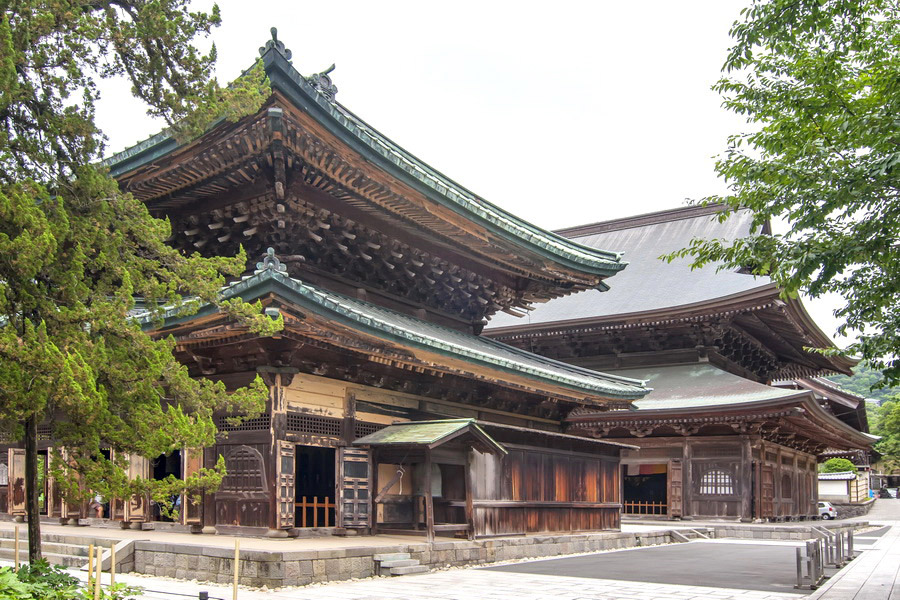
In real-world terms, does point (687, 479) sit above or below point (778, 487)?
above

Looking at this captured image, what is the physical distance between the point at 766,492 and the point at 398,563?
1927 centimetres

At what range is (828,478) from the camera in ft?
185

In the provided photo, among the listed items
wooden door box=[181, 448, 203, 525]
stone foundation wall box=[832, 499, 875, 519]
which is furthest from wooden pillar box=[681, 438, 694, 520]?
stone foundation wall box=[832, 499, 875, 519]

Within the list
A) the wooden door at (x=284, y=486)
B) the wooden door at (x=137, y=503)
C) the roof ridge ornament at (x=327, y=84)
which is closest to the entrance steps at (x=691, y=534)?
the wooden door at (x=284, y=486)

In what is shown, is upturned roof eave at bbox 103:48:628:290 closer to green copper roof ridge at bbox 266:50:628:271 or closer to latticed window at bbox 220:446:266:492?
green copper roof ridge at bbox 266:50:628:271

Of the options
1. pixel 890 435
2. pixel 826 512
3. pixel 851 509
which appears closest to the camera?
pixel 826 512

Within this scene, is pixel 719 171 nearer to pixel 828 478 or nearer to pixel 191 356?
pixel 191 356

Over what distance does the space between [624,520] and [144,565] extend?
20.3 metres

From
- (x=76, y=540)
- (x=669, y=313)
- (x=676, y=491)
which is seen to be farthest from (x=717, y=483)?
(x=76, y=540)

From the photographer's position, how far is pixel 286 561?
12430 mm

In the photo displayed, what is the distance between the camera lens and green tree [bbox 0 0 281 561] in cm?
789

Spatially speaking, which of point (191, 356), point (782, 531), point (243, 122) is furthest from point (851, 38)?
point (782, 531)

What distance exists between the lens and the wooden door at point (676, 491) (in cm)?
2853

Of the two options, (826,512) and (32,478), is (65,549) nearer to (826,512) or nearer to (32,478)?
(32,478)
